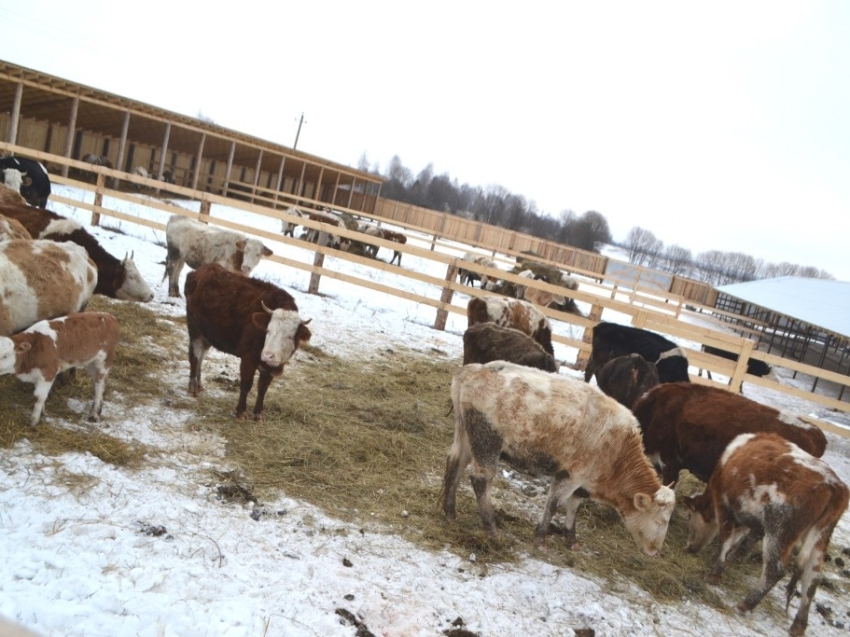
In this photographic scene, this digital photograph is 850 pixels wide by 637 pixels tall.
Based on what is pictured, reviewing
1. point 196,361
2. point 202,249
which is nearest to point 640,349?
point 196,361

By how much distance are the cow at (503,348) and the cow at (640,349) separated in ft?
7.25

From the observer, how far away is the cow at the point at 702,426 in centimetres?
619

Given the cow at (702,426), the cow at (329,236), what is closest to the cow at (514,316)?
the cow at (702,426)

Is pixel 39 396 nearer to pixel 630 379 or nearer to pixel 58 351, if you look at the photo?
pixel 58 351

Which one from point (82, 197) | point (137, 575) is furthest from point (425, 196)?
point (137, 575)

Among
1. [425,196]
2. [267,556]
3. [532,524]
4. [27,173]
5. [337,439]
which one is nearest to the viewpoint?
[267,556]

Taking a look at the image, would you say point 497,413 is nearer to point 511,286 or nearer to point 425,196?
point 511,286

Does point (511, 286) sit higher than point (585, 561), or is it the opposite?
point (511, 286)

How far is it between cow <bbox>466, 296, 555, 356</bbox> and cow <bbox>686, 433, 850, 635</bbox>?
490cm

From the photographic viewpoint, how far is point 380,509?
504 cm

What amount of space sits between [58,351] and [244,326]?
1808 mm

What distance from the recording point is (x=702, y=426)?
6.25 metres

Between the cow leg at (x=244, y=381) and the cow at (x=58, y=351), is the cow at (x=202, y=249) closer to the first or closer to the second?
the cow leg at (x=244, y=381)

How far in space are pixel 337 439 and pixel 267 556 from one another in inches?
89.0
